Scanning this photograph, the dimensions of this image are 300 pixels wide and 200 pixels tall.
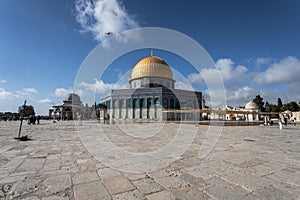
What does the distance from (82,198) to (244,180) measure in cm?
263

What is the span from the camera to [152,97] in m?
33.8

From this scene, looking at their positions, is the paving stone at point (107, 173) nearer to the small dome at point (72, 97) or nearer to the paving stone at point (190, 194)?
the paving stone at point (190, 194)

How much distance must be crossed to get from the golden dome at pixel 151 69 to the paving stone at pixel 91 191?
33.6 m

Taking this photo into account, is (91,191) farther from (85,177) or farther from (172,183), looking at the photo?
(172,183)

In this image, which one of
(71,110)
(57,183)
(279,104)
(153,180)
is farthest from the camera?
(279,104)

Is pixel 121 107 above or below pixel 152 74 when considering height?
below

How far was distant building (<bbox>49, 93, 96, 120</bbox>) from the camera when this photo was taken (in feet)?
144

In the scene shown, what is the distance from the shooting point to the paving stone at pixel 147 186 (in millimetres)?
2525

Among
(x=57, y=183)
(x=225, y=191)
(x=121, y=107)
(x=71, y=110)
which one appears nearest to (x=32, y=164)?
(x=57, y=183)

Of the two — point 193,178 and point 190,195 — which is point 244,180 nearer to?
point 193,178

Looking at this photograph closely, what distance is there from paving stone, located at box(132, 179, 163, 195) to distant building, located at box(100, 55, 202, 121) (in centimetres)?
2920

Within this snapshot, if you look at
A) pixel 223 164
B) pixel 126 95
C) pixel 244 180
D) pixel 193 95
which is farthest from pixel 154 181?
pixel 193 95

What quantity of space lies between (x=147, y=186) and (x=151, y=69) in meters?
34.2

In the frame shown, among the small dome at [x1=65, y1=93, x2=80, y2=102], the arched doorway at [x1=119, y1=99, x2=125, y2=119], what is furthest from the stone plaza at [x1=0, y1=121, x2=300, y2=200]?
the small dome at [x1=65, y1=93, x2=80, y2=102]
